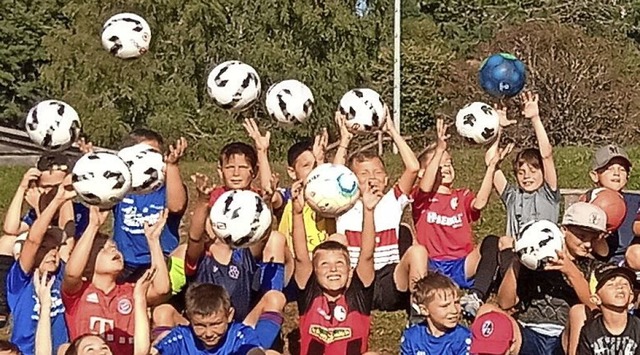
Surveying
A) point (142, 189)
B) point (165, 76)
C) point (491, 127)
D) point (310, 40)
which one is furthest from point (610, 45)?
point (142, 189)

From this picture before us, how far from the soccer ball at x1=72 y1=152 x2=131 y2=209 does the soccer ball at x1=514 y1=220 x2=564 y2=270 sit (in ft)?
8.64

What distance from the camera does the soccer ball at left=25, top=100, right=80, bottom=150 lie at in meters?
8.99

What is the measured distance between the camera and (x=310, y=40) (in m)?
33.6

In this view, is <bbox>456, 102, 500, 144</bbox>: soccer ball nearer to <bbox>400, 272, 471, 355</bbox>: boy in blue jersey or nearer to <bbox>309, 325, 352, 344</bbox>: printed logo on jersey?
<bbox>400, 272, 471, 355</bbox>: boy in blue jersey

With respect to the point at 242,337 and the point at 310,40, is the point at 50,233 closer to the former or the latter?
the point at 242,337

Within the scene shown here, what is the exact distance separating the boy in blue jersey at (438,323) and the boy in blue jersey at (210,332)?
3.24 feet

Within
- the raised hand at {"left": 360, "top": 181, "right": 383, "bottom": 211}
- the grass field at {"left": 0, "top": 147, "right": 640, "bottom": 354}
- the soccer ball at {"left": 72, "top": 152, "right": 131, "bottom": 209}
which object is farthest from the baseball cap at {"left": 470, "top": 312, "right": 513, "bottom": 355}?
the grass field at {"left": 0, "top": 147, "right": 640, "bottom": 354}

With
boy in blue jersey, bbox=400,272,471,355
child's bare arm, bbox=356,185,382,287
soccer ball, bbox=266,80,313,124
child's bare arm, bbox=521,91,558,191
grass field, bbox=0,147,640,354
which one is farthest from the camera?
grass field, bbox=0,147,640,354

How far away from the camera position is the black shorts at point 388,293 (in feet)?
29.0

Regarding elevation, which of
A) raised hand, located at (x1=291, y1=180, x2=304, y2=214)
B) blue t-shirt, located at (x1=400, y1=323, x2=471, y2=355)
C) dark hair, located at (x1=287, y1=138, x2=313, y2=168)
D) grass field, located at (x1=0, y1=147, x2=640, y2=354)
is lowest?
blue t-shirt, located at (x1=400, y1=323, x2=471, y2=355)

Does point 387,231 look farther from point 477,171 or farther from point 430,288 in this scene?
point 477,171

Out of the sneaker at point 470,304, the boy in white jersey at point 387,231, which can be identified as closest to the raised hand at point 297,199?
the boy in white jersey at point 387,231

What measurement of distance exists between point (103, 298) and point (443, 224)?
300 centimetres

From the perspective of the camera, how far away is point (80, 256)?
7.39 meters
